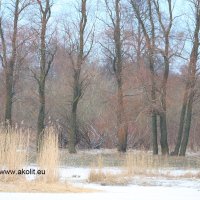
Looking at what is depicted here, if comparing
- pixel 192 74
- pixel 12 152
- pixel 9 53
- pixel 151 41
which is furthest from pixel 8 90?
pixel 12 152

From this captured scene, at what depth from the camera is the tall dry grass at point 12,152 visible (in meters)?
13.9

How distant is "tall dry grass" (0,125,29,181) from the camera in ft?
45.4

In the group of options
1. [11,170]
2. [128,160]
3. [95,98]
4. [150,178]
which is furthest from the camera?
[95,98]

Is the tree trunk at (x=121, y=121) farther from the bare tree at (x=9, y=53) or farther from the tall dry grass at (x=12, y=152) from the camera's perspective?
the tall dry grass at (x=12, y=152)

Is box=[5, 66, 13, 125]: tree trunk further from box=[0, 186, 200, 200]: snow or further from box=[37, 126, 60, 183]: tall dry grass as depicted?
box=[0, 186, 200, 200]: snow

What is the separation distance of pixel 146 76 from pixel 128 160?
483 inches

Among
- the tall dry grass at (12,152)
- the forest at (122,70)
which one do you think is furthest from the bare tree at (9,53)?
the tall dry grass at (12,152)

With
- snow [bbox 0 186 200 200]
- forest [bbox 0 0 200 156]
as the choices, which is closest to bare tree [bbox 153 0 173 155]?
forest [bbox 0 0 200 156]

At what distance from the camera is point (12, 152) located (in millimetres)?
14016

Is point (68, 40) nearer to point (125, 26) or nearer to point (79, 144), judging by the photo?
point (125, 26)

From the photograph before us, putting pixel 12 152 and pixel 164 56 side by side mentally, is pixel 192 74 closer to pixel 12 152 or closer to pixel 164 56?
pixel 164 56

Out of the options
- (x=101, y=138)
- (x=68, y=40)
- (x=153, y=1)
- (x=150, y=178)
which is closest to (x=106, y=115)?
(x=101, y=138)

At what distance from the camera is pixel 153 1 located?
29.5 meters

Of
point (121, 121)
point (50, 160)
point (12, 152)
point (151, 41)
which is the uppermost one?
point (151, 41)
